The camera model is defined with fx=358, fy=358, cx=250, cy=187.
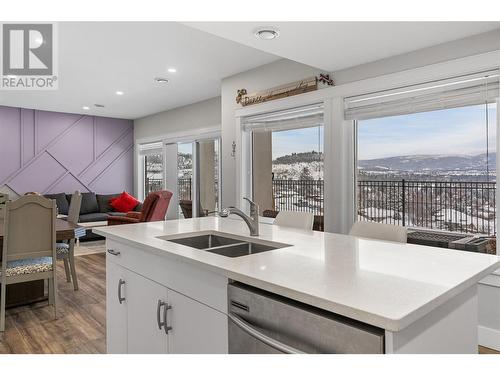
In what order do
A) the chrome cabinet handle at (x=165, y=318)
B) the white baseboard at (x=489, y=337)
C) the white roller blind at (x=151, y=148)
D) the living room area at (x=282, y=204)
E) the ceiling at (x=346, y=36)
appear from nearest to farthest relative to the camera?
the living room area at (x=282, y=204), the chrome cabinet handle at (x=165, y=318), the ceiling at (x=346, y=36), the white baseboard at (x=489, y=337), the white roller blind at (x=151, y=148)

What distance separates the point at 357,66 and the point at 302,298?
288 centimetres

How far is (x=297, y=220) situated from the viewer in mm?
2668

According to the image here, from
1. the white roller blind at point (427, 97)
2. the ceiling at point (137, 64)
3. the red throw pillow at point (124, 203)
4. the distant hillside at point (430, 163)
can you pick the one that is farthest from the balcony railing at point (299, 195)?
the red throw pillow at point (124, 203)

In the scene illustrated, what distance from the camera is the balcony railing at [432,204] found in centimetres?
294

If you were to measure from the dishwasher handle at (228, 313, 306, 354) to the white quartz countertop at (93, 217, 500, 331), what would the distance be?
16 centimetres

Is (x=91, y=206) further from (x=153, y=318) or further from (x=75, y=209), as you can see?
(x=153, y=318)

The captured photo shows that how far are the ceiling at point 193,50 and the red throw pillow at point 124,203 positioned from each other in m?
2.22

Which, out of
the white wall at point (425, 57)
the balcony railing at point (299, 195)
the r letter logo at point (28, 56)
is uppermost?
the r letter logo at point (28, 56)

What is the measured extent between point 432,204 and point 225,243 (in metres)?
2.07

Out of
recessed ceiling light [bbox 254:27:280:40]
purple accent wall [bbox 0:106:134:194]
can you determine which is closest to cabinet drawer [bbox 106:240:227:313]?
recessed ceiling light [bbox 254:27:280:40]

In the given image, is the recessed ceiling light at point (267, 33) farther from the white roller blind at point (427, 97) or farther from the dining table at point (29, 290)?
the dining table at point (29, 290)

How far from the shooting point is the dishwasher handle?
44.0 inches

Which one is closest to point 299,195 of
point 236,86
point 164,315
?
point 236,86
